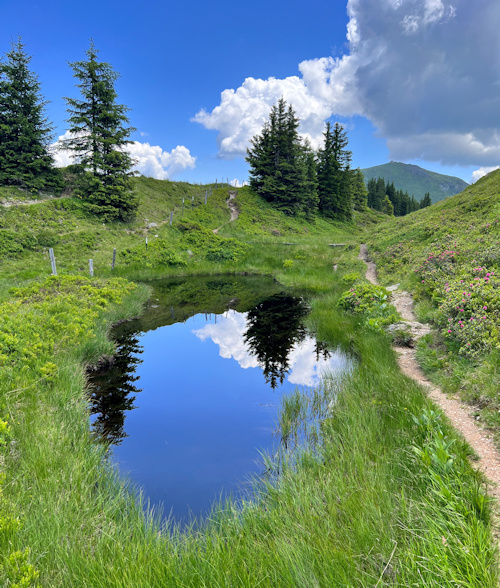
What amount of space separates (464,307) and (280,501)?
7.43m

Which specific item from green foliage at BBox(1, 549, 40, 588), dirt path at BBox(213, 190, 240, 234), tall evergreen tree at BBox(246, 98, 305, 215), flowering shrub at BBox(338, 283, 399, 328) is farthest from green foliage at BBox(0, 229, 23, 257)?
tall evergreen tree at BBox(246, 98, 305, 215)

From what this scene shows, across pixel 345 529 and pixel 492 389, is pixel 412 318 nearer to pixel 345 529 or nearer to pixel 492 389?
pixel 492 389

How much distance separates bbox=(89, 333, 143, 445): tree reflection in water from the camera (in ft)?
21.6

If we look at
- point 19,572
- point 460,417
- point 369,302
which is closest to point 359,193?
point 369,302

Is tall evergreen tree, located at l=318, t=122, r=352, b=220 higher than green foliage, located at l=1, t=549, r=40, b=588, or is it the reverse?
tall evergreen tree, located at l=318, t=122, r=352, b=220

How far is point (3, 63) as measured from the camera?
1035 inches

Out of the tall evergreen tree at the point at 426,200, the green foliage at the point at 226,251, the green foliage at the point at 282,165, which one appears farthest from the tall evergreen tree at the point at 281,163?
the tall evergreen tree at the point at 426,200

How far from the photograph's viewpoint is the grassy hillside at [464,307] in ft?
20.5

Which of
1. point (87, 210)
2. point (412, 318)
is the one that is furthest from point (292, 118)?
point (412, 318)

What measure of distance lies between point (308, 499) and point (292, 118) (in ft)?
192

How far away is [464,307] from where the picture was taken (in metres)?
8.52

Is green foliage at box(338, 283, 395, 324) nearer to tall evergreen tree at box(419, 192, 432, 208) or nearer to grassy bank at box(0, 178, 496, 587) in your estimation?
grassy bank at box(0, 178, 496, 587)

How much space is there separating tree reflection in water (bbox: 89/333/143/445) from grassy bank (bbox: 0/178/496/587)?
0.59 meters

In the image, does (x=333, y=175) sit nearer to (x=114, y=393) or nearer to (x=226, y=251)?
(x=226, y=251)
